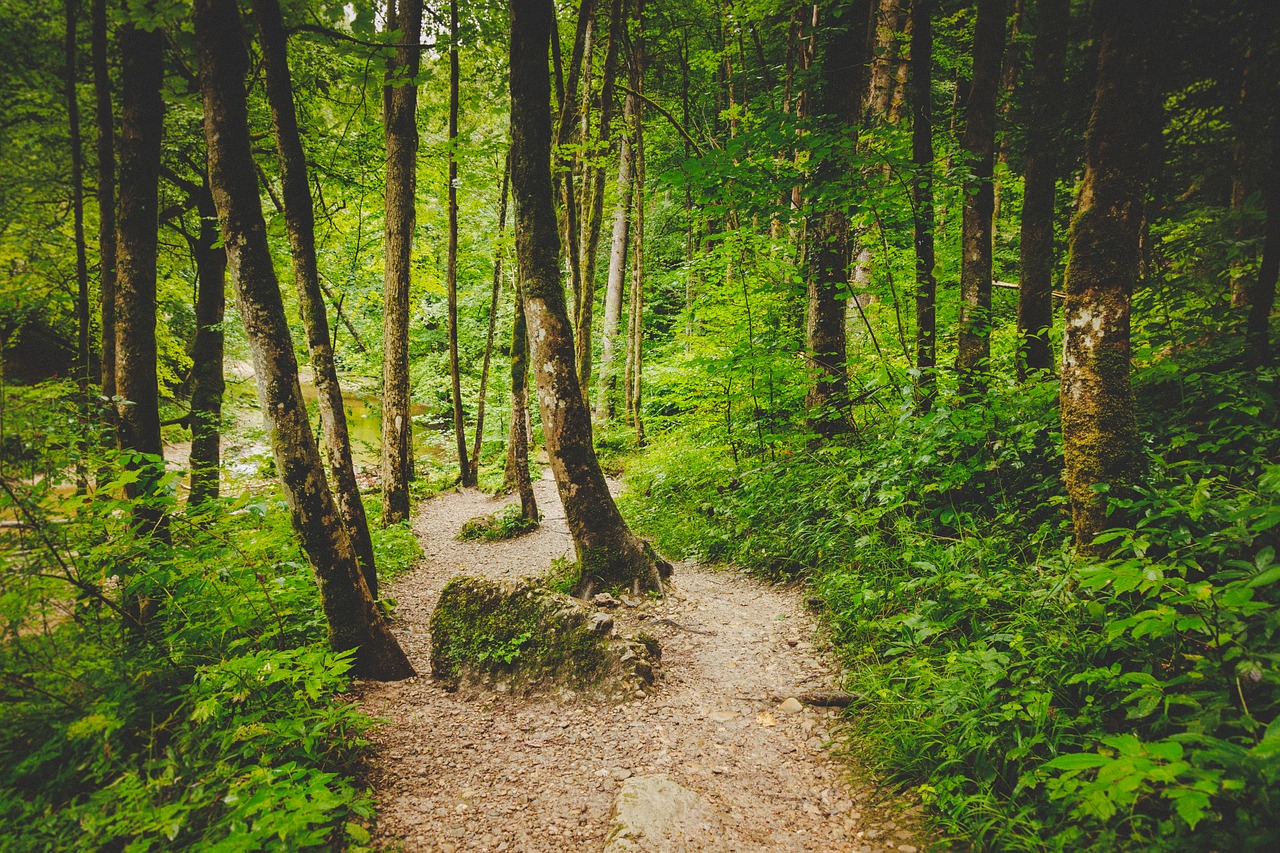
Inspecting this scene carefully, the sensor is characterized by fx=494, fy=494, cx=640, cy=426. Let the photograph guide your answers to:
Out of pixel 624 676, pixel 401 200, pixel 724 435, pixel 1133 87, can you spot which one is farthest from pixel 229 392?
pixel 1133 87

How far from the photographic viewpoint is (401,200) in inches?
334

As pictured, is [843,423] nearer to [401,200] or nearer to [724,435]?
[724,435]

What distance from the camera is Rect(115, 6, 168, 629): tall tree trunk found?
15.5ft

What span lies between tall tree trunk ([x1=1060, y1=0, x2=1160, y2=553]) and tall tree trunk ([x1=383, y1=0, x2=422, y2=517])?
28.8ft

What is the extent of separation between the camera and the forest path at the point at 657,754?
282cm

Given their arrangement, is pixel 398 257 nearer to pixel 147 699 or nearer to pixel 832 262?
pixel 832 262

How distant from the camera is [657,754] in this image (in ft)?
11.4

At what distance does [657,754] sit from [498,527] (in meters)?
7.18

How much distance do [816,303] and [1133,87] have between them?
4309mm

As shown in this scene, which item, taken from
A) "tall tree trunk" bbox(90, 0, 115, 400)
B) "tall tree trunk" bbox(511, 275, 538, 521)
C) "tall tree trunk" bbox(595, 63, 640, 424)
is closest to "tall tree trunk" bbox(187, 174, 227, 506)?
"tall tree trunk" bbox(90, 0, 115, 400)

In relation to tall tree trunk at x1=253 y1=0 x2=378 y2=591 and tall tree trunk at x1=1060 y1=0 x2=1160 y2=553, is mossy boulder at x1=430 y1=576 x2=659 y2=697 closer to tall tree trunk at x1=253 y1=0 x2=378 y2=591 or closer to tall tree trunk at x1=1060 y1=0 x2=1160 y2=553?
tall tree trunk at x1=253 y1=0 x2=378 y2=591

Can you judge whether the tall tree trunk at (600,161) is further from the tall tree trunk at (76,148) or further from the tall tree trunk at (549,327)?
the tall tree trunk at (76,148)

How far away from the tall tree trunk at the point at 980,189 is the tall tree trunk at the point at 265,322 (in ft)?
20.9

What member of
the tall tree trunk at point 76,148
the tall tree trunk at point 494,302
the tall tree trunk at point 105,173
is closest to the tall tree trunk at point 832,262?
the tall tree trunk at point 494,302
